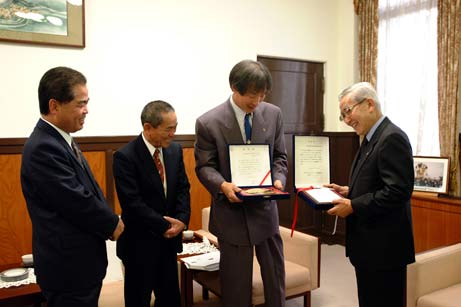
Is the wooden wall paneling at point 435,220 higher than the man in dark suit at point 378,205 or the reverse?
the reverse

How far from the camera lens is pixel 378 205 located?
1.71m

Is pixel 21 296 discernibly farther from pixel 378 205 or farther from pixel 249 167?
pixel 378 205

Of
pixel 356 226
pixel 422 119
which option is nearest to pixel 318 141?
pixel 356 226

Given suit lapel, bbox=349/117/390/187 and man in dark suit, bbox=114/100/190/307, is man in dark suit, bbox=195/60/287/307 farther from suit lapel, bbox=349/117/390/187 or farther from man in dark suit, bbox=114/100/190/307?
suit lapel, bbox=349/117/390/187

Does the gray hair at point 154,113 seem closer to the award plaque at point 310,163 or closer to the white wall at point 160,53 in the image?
the award plaque at point 310,163

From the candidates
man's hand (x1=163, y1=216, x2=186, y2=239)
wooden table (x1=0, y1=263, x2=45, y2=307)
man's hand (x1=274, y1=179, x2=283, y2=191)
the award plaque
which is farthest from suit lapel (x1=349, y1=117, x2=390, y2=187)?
wooden table (x1=0, y1=263, x2=45, y2=307)

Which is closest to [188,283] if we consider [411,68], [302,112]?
[302,112]

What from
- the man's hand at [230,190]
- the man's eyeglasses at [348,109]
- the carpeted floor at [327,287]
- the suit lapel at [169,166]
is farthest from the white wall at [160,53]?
the man's eyeglasses at [348,109]

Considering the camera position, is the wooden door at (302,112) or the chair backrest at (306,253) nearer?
the chair backrest at (306,253)

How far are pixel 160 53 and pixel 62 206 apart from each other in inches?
93.9

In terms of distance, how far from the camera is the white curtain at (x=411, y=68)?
3820 millimetres

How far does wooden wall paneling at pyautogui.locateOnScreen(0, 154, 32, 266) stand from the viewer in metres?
3.08

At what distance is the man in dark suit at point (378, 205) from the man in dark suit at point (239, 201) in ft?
1.22

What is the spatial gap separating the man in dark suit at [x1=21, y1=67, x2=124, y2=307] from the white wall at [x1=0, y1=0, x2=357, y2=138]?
1.77 metres
